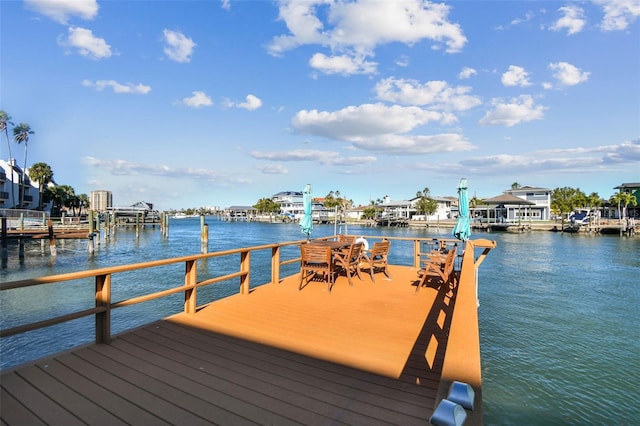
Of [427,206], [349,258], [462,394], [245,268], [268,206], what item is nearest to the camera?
[462,394]

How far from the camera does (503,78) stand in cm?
1648

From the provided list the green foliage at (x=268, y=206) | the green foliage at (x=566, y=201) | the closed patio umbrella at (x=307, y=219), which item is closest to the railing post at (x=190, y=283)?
the closed patio umbrella at (x=307, y=219)

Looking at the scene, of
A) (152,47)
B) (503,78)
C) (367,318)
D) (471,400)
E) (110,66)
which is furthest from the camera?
(503,78)

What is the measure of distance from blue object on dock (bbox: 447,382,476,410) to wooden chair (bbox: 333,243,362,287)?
237 inches

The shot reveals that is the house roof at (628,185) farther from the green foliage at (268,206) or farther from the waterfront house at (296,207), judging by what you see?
the green foliage at (268,206)

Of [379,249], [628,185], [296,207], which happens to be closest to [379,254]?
[379,249]

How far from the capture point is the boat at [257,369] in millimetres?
2490

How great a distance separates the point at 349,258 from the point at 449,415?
247 inches

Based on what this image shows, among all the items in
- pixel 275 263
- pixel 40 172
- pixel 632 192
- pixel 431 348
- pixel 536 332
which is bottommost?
pixel 536 332

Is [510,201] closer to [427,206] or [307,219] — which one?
[427,206]

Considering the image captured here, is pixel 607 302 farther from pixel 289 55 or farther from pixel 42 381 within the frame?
pixel 289 55

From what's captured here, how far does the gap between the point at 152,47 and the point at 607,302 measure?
1956cm

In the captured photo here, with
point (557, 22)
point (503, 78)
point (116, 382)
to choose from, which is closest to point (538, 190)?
point (503, 78)

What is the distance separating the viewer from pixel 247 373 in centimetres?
327
